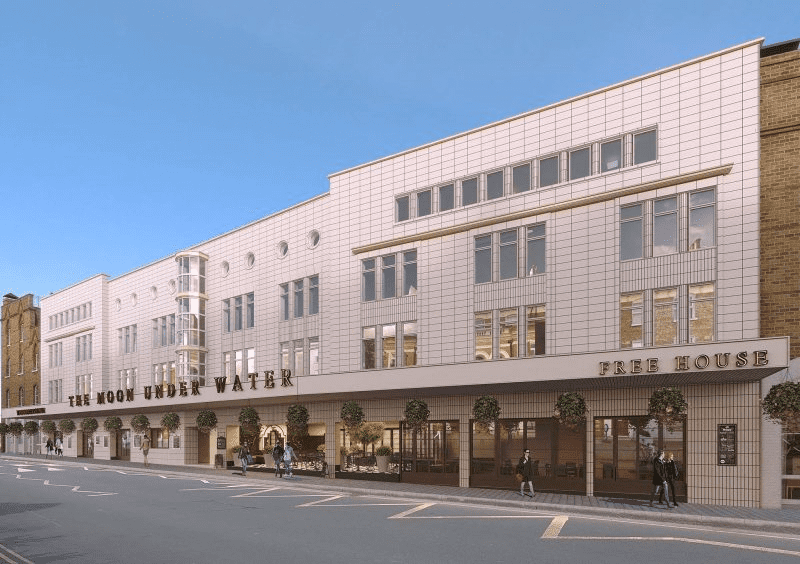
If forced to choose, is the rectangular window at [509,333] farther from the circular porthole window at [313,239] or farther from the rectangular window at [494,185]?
the circular porthole window at [313,239]

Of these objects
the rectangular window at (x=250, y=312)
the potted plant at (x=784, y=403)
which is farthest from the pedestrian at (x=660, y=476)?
the rectangular window at (x=250, y=312)

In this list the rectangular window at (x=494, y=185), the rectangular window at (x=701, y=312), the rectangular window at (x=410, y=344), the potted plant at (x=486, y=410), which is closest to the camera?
the rectangular window at (x=701, y=312)

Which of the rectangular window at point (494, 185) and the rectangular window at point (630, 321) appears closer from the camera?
the rectangular window at point (630, 321)

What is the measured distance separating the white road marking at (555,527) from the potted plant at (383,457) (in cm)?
1341

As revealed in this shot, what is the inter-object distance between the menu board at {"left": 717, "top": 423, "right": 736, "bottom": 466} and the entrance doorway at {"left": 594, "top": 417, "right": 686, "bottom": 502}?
1200mm

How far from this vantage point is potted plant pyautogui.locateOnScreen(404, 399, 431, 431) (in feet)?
100.0

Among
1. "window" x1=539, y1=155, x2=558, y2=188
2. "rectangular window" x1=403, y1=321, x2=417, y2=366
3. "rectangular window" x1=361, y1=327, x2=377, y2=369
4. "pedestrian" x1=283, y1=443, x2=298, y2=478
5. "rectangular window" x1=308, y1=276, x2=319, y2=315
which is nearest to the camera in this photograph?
"window" x1=539, y1=155, x2=558, y2=188

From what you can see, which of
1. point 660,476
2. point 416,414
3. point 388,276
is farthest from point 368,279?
point 660,476

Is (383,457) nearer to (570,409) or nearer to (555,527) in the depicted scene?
(570,409)

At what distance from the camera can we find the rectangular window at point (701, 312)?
2455 centimetres

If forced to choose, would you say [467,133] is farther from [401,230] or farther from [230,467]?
[230,467]

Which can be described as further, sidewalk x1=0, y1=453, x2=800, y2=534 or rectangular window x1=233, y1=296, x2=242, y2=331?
rectangular window x1=233, y1=296, x2=242, y2=331

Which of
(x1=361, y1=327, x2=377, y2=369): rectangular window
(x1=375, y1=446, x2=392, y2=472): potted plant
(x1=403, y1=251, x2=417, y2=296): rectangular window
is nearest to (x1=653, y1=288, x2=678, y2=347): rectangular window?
(x1=403, y1=251, x2=417, y2=296): rectangular window

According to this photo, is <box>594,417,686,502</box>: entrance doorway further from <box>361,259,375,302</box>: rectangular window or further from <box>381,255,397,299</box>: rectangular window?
<box>361,259,375,302</box>: rectangular window
